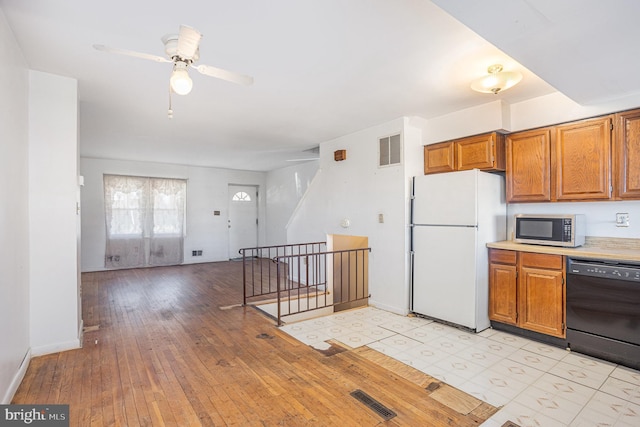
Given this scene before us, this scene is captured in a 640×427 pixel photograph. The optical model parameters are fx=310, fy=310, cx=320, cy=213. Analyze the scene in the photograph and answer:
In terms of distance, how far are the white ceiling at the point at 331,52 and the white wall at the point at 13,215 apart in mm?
245

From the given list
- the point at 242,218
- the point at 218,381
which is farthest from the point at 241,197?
the point at 218,381

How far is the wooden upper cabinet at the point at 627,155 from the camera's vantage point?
8.91 feet

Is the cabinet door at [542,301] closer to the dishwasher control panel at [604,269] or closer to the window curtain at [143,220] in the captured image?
the dishwasher control panel at [604,269]

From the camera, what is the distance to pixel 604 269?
266 centimetres

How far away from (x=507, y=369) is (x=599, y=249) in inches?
58.7

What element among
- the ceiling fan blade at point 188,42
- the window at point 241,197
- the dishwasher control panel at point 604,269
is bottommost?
the dishwasher control panel at point 604,269

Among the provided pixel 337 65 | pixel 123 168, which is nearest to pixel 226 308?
pixel 337 65

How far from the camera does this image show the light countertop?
2.62 meters

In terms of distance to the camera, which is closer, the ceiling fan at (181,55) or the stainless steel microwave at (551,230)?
the ceiling fan at (181,55)

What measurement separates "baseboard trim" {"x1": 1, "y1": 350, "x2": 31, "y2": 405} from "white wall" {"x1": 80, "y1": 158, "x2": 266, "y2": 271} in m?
4.86

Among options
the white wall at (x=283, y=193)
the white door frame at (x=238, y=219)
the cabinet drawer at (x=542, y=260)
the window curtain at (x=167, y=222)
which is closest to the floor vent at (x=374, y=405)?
the cabinet drawer at (x=542, y=260)

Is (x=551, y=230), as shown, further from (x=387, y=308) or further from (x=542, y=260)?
(x=387, y=308)

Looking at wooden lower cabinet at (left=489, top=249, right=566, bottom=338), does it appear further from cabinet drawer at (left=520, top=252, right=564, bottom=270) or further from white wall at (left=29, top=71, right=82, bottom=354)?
white wall at (left=29, top=71, right=82, bottom=354)

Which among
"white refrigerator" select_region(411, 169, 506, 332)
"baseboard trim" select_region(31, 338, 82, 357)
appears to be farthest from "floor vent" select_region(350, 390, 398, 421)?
"baseboard trim" select_region(31, 338, 82, 357)
